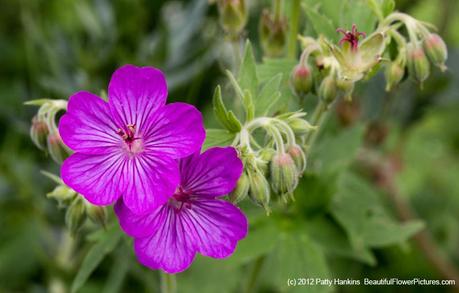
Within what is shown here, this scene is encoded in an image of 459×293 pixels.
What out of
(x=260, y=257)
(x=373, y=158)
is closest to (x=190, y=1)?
(x=373, y=158)

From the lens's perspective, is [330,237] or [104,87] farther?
[104,87]

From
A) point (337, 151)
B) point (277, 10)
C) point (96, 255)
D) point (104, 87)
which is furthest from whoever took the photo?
point (104, 87)

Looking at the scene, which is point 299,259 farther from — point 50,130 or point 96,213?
point 50,130

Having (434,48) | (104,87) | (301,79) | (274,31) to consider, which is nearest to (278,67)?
(301,79)

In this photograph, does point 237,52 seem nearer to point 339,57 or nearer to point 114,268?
point 339,57

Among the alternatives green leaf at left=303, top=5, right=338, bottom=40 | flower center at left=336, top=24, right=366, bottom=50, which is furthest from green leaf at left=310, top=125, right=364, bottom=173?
flower center at left=336, top=24, right=366, bottom=50

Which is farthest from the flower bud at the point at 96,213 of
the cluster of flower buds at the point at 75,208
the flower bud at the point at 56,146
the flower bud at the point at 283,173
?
the flower bud at the point at 283,173

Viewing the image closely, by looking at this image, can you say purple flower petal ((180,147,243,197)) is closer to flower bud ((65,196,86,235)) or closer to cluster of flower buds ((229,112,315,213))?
cluster of flower buds ((229,112,315,213))
